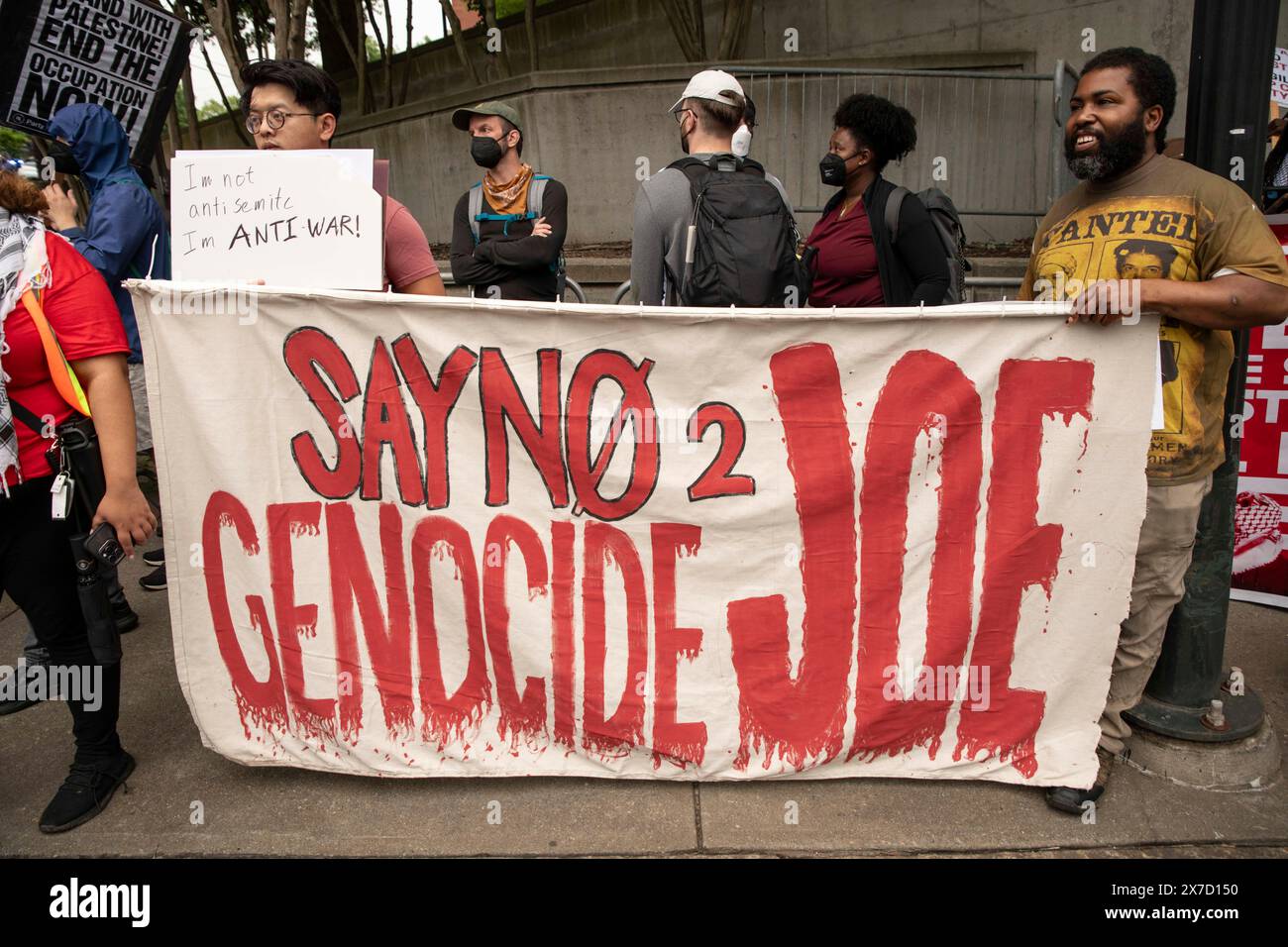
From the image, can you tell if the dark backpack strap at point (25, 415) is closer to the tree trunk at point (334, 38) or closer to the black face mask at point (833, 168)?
the black face mask at point (833, 168)

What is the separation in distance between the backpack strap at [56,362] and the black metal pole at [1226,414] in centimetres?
343

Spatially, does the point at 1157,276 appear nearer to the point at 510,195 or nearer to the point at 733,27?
the point at 510,195

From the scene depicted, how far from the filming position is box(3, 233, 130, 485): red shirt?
262 centimetres

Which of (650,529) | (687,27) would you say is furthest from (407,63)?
(650,529)

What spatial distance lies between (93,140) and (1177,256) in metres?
4.01

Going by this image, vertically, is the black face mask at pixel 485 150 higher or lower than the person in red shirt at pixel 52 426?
higher

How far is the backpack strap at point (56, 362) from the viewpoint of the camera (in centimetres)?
261

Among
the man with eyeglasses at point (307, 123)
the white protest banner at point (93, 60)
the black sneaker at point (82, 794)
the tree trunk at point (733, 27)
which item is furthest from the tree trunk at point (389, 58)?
the black sneaker at point (82, 794)

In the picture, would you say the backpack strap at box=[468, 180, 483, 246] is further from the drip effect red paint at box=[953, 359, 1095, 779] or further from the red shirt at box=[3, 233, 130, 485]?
the drip effect red paint at box=[953, 359, 1095, 779]

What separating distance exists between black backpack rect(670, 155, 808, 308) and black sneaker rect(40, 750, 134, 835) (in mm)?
2383

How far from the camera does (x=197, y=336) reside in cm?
277

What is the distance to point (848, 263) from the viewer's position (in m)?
3.46

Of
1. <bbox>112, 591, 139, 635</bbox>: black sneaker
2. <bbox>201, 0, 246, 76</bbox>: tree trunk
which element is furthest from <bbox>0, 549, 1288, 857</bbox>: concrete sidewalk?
<bbox>201, 0, 246, 76</bbox>: tree trunk

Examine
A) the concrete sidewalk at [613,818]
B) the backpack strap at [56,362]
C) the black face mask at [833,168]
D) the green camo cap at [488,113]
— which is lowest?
the concrete sidewalk at [613,818]
